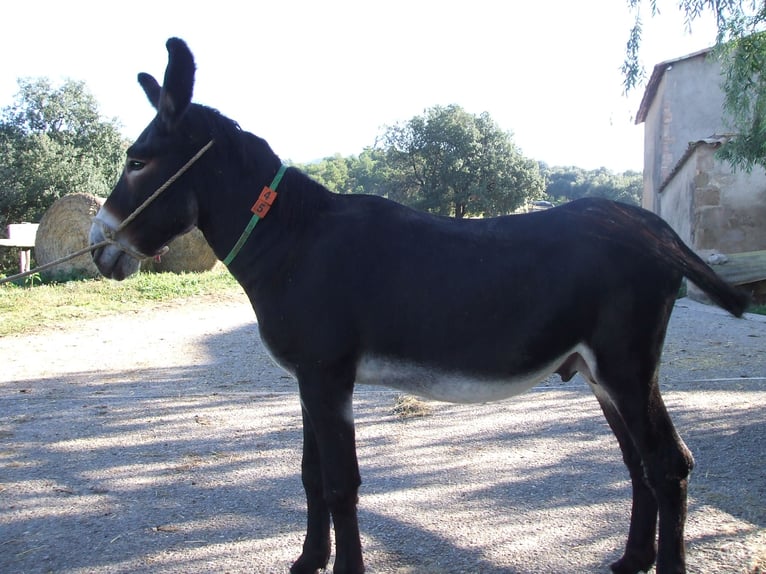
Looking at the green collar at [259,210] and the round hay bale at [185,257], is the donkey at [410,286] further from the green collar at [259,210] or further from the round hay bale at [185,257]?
the round hay bale at [185,257]

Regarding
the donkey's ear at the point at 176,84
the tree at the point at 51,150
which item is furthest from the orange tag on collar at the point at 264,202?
the tree at the point at 51,150

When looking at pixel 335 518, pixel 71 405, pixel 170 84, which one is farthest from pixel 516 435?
pixel 71 405

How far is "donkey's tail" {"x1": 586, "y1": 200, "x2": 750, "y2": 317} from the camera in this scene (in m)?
2.54

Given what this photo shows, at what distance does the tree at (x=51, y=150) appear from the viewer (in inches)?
803

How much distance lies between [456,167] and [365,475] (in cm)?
3100

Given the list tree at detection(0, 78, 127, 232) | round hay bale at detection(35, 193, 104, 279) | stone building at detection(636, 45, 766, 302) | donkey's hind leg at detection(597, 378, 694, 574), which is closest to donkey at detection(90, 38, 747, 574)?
donkey's hind leg at detection(597, 378, 694, 574)

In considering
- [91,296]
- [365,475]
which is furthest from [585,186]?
[365,475]

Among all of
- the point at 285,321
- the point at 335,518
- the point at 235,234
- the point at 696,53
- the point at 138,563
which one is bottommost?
the point at 138,563

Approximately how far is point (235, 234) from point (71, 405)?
4.22m

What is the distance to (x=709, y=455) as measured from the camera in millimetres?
4328

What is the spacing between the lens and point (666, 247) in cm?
257

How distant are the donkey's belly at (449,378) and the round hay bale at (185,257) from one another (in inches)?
518

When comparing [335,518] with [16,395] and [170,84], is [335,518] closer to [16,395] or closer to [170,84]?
[170,84]

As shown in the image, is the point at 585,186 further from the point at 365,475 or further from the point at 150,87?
the point at 150,87
